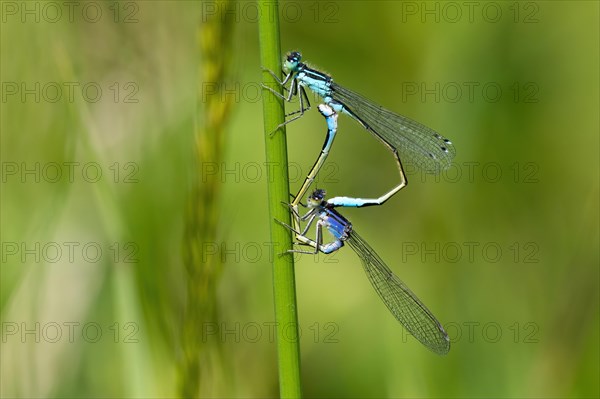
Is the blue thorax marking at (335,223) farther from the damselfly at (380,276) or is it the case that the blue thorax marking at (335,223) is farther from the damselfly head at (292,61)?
the damselfly head at (292,61)

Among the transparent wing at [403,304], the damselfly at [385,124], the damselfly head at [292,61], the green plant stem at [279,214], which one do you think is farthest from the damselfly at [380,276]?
the green plant stem at [279,214]

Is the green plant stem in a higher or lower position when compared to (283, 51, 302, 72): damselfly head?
lower

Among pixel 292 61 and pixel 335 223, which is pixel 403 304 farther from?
pixel 292 61

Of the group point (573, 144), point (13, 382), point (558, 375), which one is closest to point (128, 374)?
point (13, 382)

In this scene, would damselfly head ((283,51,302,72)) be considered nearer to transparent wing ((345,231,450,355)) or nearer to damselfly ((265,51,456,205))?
damselfly ((265,51,456,205))

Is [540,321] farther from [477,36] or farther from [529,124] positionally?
[477,36]

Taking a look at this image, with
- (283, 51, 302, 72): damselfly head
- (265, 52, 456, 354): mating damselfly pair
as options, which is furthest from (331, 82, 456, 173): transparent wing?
(283, 51, 302, 72): damselfly head

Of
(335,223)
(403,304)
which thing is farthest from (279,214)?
(403,304)
